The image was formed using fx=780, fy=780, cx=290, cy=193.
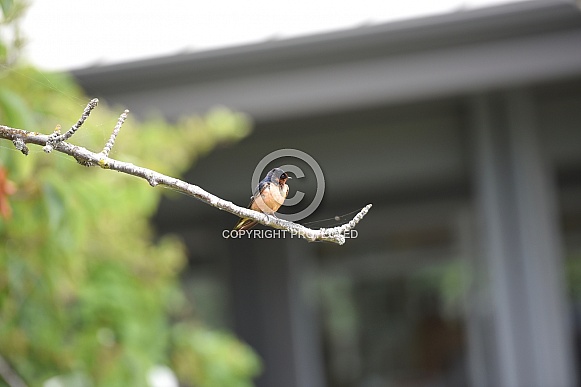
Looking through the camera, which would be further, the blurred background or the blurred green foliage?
the blurred background

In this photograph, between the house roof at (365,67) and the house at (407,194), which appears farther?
the house at (407,194)

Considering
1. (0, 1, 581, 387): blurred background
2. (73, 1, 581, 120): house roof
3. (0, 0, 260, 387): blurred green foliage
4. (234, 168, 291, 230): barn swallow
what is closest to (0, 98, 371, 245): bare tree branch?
(234, 168, 291, 230): barn swallow

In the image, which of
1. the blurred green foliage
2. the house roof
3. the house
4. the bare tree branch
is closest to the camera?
the bare tree branch

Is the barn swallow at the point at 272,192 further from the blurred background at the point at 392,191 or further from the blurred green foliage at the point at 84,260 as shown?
the blurred background at the point at 392,191

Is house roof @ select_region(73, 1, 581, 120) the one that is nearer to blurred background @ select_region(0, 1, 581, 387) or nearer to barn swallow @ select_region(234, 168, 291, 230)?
blurred background @ select_region(0, 1, 581, 387)

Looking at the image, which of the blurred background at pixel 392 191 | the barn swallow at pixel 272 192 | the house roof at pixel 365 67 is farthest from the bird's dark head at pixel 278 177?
the house roof at pixel 365 67

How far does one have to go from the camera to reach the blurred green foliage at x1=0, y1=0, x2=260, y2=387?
184 cm

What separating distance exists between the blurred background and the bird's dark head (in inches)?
37.3

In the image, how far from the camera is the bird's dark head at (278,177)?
3.00 ft

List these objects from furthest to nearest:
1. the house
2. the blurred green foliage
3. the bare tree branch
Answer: the house < the blurred green foliage < the bare tree branch

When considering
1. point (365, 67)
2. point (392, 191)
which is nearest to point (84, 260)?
point (365, 67)

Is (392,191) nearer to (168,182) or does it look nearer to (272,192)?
(272,192)

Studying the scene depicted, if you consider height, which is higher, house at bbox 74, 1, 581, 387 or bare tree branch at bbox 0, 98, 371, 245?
house at bbox 74, 1, 581, 387

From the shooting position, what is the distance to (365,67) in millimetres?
4125
